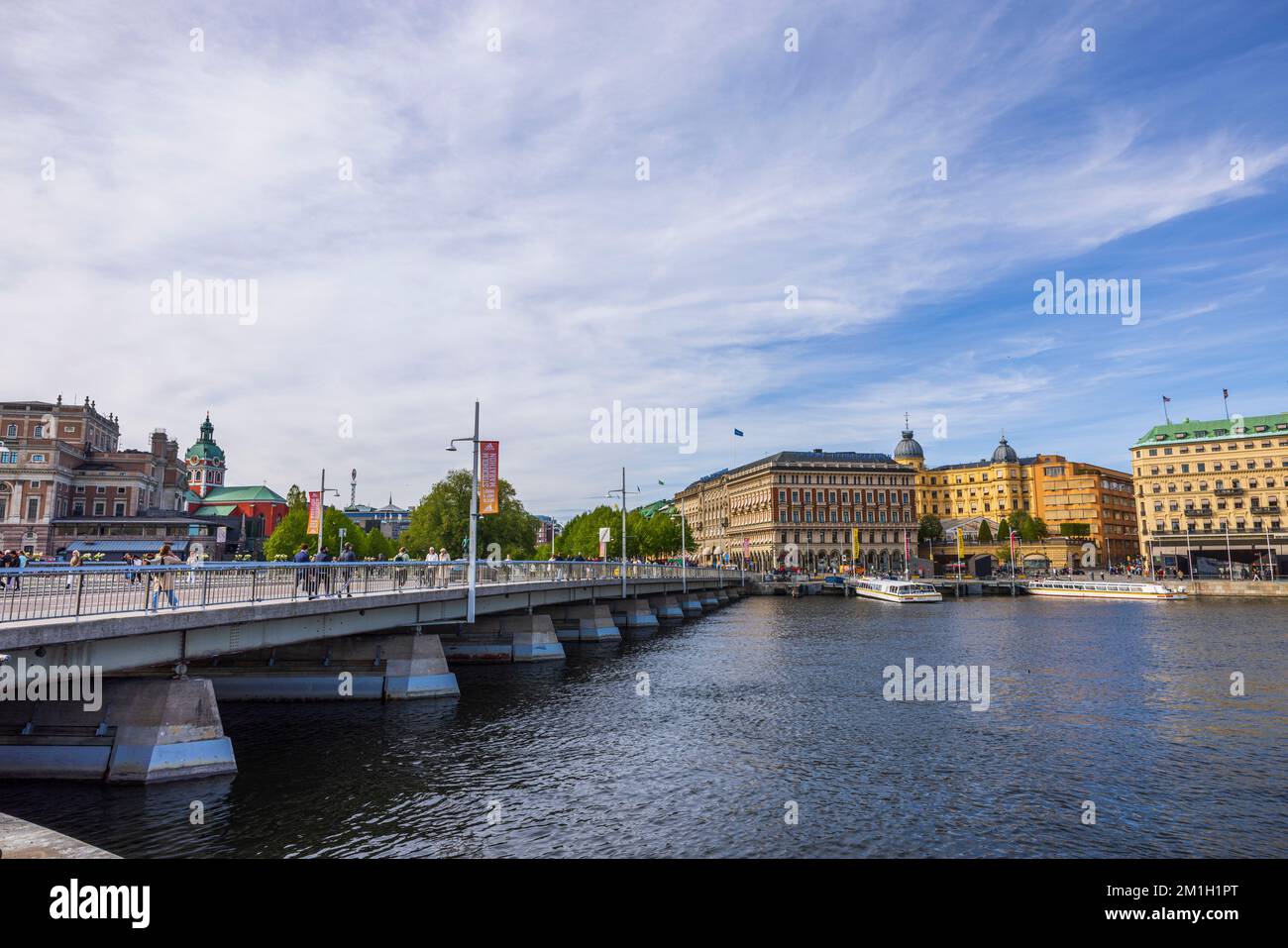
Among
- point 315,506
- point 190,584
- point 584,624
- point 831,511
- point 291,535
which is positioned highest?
point 831,511

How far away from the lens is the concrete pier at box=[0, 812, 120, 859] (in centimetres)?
1061

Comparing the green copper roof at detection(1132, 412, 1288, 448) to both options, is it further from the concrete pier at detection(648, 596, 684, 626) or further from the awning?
the awning

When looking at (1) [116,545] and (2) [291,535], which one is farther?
(1) [116,545]

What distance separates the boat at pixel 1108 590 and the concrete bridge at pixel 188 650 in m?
107

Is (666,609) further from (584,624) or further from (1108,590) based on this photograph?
(1108,590)

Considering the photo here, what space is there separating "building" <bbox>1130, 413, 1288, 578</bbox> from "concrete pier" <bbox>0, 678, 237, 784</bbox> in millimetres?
162718

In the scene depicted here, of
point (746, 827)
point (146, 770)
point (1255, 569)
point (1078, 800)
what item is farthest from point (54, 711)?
point (1255, 569)

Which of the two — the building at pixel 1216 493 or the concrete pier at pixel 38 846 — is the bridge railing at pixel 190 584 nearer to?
the concrete pier at pixel 38 846

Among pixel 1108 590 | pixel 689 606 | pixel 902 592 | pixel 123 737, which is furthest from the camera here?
pixel 1108 590

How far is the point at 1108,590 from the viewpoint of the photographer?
121125mm

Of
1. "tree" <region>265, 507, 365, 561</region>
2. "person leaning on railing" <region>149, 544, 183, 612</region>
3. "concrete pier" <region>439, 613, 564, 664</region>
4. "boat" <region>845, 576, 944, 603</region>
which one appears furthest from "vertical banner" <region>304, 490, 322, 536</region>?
"boat" <region>845, 576, 944, 603</region>

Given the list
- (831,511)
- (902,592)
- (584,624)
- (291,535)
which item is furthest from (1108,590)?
(291,535)

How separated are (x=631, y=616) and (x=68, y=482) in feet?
410
